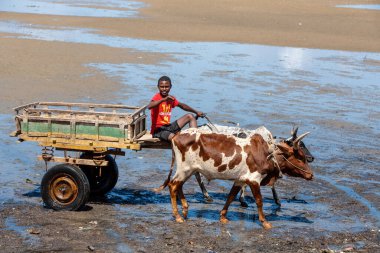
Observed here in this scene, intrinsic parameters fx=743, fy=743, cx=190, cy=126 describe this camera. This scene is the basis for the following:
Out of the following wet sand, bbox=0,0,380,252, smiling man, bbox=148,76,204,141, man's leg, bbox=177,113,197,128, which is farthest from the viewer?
man's leg, bbox=177,113,197,128

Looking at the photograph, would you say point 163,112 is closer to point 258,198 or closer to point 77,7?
point 258,198

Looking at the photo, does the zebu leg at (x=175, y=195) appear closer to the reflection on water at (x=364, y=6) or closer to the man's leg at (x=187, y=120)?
the man's leg at (x=187, y=120)

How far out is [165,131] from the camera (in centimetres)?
1053

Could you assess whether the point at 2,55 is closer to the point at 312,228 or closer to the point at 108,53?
the point at 108,53

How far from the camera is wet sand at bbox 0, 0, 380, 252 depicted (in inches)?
380

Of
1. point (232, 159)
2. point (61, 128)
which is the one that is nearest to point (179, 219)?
point (232, 159)

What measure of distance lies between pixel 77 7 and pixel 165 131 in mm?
36520

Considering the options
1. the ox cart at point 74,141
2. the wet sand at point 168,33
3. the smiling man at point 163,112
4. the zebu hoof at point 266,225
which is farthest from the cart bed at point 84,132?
the wet sand at point 168,33

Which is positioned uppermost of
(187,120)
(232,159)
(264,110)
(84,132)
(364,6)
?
(364,6)

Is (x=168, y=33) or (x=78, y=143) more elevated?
(x=168, y=33)

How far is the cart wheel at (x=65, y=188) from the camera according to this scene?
10281 millimetres

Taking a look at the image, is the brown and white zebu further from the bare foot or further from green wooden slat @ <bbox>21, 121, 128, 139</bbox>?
green wooden slat @ <bbox>21, 121, 128, 139</bbox>

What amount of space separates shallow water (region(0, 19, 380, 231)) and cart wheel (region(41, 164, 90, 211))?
707 mm

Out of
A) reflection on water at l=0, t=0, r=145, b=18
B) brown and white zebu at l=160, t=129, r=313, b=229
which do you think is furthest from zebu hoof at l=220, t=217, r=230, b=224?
reflection on water at l=0, t=0, r=145, b=18
